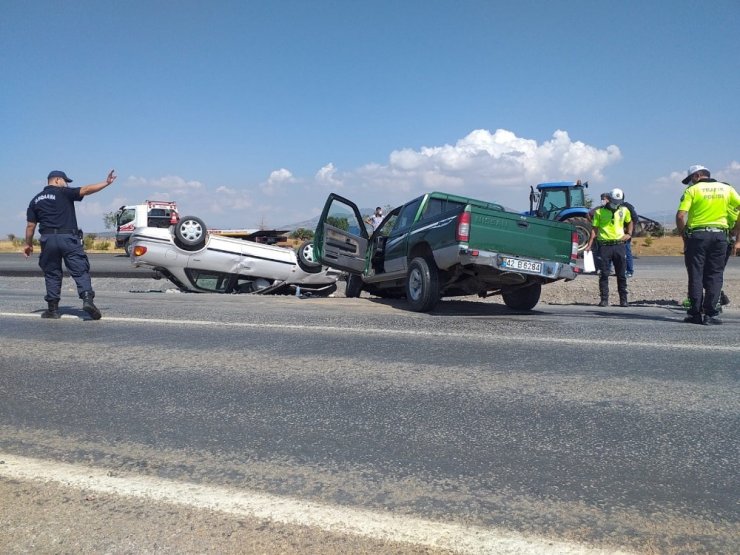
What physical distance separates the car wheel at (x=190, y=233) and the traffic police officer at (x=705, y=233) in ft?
29.5

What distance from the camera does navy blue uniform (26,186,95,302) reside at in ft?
23.6

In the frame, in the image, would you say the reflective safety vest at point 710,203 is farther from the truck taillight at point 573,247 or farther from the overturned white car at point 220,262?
the overturned white car at point 220,262

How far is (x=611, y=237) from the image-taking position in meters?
10.6

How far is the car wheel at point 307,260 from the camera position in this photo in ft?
45.6

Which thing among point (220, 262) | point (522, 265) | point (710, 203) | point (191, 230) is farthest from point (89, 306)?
point (710, 203)

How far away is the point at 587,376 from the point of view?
15.0 ft

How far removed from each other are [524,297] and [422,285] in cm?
186

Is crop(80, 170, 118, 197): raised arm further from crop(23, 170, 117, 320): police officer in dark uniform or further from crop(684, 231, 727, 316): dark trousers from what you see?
crop(684, 231, 727, 316): dark trousers

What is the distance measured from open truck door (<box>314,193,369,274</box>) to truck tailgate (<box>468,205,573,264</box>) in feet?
11.8

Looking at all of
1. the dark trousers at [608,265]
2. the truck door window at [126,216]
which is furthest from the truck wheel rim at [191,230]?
the truck door window at [126,216]

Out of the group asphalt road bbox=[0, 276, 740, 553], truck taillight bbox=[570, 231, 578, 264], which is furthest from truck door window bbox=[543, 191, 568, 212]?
asphalt road bbox=[0, 276, 740, 553]

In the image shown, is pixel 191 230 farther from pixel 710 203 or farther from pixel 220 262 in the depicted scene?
pixel 710 203

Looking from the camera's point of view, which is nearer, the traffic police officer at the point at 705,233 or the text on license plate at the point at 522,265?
the traffic police officer at the point at 705,233

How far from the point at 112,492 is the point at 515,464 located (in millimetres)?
1796
